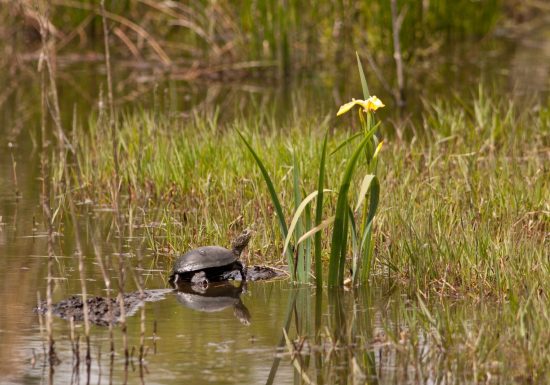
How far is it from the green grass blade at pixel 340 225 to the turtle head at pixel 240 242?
635 millimetres

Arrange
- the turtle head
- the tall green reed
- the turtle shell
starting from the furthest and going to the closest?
the turtle head < the turtle shell < the tall green reed

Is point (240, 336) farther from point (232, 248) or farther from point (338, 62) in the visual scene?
point (338, 62)

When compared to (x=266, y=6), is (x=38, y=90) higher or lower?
lower

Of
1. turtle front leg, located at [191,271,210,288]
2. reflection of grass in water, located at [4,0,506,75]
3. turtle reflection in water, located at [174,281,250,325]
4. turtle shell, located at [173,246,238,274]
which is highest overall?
reflection of grass in water, located at [4,0,506,75]

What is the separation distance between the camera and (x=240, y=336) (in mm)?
5027

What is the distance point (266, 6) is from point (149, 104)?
2357mm

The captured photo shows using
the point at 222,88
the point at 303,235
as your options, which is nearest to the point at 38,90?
the point at 222,88

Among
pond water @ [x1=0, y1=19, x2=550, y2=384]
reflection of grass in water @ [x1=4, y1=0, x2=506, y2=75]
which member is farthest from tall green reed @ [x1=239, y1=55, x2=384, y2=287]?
reflection of grass in water @ [x1=4, y1=0, x2=506, y2=75]

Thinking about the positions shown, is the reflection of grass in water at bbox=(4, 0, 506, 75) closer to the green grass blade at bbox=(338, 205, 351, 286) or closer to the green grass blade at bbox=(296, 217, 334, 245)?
the green grass blade at bbox=(338, 205, 351, 286)

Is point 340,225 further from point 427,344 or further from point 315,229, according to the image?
point 427,344

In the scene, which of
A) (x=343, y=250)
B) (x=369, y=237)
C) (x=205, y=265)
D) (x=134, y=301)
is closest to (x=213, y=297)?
(x=205, y=265)

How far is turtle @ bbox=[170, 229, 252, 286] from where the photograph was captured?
5992mm

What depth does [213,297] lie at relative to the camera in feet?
19.2

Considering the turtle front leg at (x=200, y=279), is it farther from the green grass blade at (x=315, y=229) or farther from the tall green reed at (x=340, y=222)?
the green grass blade at (x=315, y=229)
